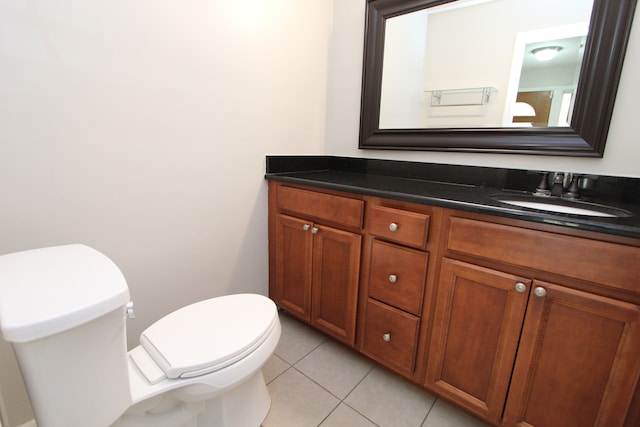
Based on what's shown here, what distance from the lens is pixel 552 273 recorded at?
86 centimetres

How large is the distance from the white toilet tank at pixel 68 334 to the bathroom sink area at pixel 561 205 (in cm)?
123

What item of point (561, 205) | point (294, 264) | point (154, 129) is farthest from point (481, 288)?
point (154, 129)

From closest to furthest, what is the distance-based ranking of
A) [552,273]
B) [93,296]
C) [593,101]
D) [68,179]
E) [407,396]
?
1. [93,296]
2. [552,273]
3. [68,179]
4. [593,101]
5. [407,396]

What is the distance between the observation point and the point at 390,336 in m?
1.24

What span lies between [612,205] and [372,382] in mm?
1182

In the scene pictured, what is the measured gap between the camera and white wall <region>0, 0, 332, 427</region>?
90cm

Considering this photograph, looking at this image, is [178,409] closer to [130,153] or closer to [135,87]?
[130,153]

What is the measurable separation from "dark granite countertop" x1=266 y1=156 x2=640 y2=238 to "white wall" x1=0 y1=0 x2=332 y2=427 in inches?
9.2

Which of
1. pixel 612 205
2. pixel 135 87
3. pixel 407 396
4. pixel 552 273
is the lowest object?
pixel 407 396

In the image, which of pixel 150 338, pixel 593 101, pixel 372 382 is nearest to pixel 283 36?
pixel 593 101

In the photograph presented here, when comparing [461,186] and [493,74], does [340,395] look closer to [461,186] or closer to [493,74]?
[461,186]

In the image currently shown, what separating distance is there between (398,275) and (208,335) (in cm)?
73

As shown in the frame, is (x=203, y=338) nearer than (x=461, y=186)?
Yes

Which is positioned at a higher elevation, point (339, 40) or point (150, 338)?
point (339, 40)
